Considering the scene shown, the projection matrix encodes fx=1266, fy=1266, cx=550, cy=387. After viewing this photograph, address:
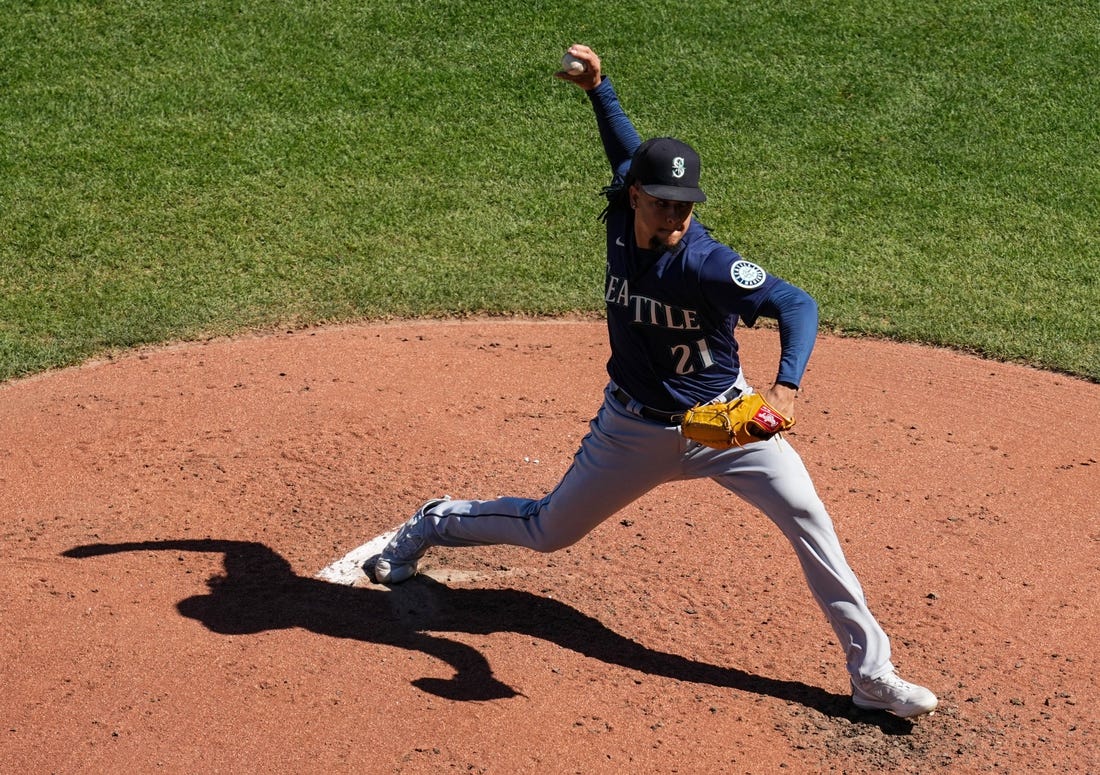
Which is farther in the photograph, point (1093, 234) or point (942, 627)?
point (1093, 234)

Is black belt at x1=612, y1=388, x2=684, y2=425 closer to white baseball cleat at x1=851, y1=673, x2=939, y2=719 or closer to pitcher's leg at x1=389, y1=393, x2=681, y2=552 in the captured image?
pitcher's leg at x1=389, y1=393, x2=681, y2=552

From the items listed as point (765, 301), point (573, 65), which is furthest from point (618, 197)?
point (765, 301)

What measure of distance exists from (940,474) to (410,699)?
10.1ft

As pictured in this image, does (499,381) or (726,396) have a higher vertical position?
(726,396)

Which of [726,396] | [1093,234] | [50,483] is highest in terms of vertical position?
[726,396]

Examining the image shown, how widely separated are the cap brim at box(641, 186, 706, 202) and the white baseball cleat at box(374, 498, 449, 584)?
171 centimetres

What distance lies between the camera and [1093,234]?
9.22m

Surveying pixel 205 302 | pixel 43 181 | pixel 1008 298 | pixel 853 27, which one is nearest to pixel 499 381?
pixel 205 302

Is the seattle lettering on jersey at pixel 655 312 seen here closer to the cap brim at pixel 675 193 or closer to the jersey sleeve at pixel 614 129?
the cap brim at pixel 675 193

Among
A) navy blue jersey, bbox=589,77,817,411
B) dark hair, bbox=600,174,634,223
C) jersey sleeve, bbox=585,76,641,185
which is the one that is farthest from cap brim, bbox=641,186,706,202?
jersey sleeve, bbox=585,76,641,185

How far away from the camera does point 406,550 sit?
523 centimetres

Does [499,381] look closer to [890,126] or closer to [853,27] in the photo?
[890,126]

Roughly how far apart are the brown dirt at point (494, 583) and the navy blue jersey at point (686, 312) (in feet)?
3.84

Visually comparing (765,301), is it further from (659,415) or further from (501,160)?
(501,160)
